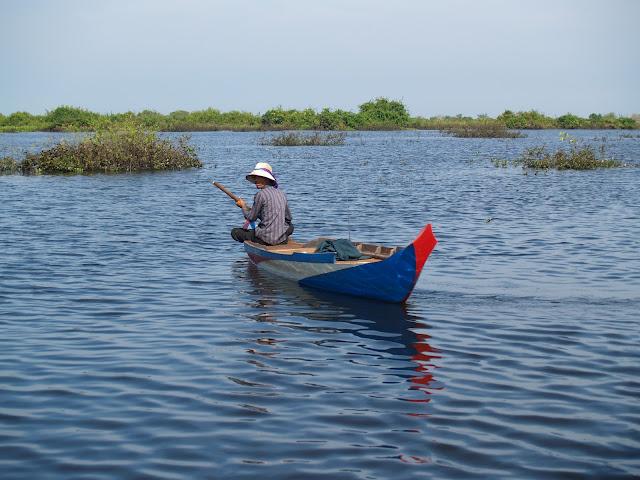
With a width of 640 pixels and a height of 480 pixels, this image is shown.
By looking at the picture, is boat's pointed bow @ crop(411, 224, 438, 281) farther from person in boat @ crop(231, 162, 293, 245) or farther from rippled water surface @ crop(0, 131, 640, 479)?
person in boat @ crop(231, 162, 293, 245)

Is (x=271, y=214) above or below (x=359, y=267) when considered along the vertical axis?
above

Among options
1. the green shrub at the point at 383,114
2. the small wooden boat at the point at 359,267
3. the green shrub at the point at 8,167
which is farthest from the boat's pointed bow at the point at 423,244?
the green shrub at the point at 383,114

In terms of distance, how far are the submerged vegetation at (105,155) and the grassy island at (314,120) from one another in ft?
151

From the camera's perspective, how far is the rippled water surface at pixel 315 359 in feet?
19.9

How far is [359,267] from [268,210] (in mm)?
2652

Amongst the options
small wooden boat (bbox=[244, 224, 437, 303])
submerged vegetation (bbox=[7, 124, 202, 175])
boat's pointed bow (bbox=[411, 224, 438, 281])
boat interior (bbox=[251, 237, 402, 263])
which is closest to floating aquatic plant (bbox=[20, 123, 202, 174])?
submerged vegetation (bbox=[7, 124, 202, 175])

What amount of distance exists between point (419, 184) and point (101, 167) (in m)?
11.8

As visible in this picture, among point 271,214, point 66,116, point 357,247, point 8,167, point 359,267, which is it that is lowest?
point 359,267

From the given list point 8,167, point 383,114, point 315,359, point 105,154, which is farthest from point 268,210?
point 383,114

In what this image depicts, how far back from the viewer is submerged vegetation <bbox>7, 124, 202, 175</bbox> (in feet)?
103

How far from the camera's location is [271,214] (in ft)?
Result: 43.6

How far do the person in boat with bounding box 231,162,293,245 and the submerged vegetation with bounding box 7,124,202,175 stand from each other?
18.6 m

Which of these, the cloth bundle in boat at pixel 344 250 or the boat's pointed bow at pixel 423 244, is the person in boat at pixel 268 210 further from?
the boat's pointed bow at pixel 423 244

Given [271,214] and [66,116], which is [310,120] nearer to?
[66,116]
